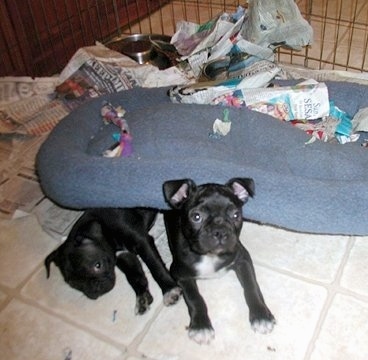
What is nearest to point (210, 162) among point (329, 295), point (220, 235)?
point (220, 235)

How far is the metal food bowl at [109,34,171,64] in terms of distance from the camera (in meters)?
2.65

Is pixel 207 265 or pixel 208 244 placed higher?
pixel 208 244

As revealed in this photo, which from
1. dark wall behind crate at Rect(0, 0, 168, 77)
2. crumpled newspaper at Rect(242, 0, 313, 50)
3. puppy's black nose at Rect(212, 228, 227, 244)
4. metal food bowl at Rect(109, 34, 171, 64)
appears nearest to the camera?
puppy's black nose at Rect(212, 228, 227, 244)

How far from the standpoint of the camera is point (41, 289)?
152 centimetres

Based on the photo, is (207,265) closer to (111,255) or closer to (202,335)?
(202,335)

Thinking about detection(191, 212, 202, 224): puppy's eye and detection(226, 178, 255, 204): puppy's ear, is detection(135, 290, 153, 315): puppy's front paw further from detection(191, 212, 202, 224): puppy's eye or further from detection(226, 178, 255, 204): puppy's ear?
detection(226, 178, 255, 204): puppy's ear

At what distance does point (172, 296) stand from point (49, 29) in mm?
1794

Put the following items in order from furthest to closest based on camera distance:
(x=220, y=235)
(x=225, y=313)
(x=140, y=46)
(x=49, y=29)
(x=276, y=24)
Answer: (x=140, y=46), (x=49, y=29), (x=276, y=24), (x=225, y=313), (x=220, y=235)

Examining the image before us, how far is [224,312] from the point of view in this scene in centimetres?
139

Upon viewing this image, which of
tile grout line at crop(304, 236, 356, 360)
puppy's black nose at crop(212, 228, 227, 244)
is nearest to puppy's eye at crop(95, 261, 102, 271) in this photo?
puppy's black nose at crop(212, 228, 227, 244)

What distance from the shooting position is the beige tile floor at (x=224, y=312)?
4.24 ft

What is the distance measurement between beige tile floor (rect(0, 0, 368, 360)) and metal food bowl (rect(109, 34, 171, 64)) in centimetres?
136

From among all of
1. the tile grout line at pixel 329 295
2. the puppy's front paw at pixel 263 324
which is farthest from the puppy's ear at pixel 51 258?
the tile grout line at pixel 329 295

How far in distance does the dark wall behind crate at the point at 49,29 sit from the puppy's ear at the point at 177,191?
155 centimetres
